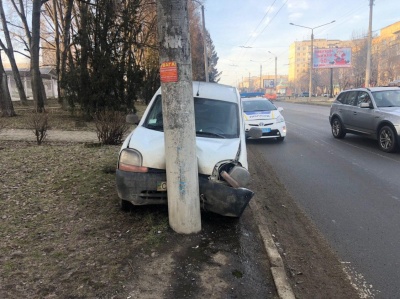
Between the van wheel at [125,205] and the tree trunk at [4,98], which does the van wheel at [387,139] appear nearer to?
the van wheel at [125,205]

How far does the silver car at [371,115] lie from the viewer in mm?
9758

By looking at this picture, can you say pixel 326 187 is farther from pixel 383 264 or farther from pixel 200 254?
pixel 200 254

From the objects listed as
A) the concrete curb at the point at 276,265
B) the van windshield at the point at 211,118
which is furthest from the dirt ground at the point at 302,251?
the van windshield at the point at 211,118

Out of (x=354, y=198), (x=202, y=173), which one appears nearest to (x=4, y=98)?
(x=202, y=173)

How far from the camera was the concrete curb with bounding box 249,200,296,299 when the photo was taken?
10.3 feet

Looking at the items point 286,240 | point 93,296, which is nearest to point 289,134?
point 286,240

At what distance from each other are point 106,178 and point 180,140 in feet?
9.50

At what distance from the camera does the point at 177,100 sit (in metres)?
3.78

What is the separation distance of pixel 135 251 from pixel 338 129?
426 inches

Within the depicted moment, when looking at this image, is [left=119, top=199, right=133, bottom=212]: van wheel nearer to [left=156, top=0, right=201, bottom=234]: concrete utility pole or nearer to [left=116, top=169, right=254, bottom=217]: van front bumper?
[left=116, top=169, right=254, bottom=217]: van front bumper

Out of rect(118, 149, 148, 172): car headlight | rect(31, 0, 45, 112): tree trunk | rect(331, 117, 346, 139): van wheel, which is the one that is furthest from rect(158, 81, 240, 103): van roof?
rect(31, 0, 45, 112): tree trunk

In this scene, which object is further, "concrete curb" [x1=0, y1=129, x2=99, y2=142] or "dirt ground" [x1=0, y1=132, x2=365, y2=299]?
"concrete curb" [x1=0, y1=129, x2=99, y2=142]

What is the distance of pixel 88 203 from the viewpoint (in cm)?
507

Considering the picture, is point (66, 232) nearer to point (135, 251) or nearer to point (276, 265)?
point (135, 251)
